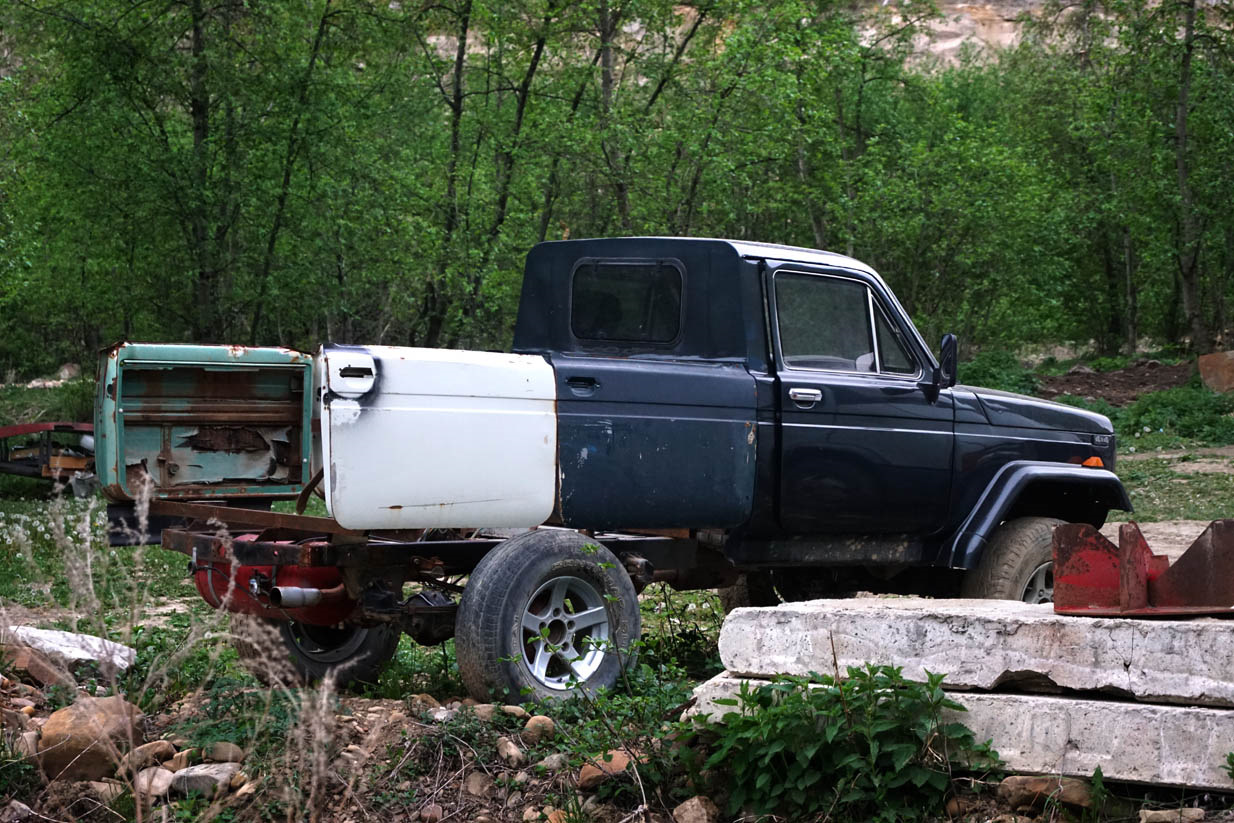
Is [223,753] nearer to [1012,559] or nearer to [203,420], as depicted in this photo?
→ [203,420]

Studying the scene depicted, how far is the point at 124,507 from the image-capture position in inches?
236

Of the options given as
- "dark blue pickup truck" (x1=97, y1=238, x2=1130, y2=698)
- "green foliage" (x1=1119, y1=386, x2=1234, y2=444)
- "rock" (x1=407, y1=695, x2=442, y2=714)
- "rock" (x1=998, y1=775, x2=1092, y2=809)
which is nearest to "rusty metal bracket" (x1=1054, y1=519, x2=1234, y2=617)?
"rock" (x1=998, y1=775, x2=1092, y2=809)

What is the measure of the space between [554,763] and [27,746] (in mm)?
1849

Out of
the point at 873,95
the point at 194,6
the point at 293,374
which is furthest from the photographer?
the point at 873,95

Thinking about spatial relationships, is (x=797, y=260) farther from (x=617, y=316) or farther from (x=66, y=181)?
(x=66, y=181)

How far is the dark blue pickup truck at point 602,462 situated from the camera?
17.1 ft

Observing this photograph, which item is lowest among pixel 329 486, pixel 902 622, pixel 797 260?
pixel 902 622

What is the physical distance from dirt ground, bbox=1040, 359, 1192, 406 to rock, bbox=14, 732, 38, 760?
72.9ft

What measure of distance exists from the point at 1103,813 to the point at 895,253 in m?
24.1

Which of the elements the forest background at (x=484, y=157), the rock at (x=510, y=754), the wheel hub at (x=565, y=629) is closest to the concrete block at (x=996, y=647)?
the rock at (x=510, y=754)

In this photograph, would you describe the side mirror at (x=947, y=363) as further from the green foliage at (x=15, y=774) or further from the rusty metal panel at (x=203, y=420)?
the green foliage at (x=15, y=774)

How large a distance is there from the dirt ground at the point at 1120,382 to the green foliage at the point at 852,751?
21.2m

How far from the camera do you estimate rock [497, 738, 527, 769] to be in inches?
186

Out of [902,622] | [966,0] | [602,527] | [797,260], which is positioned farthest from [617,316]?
[966,0]
